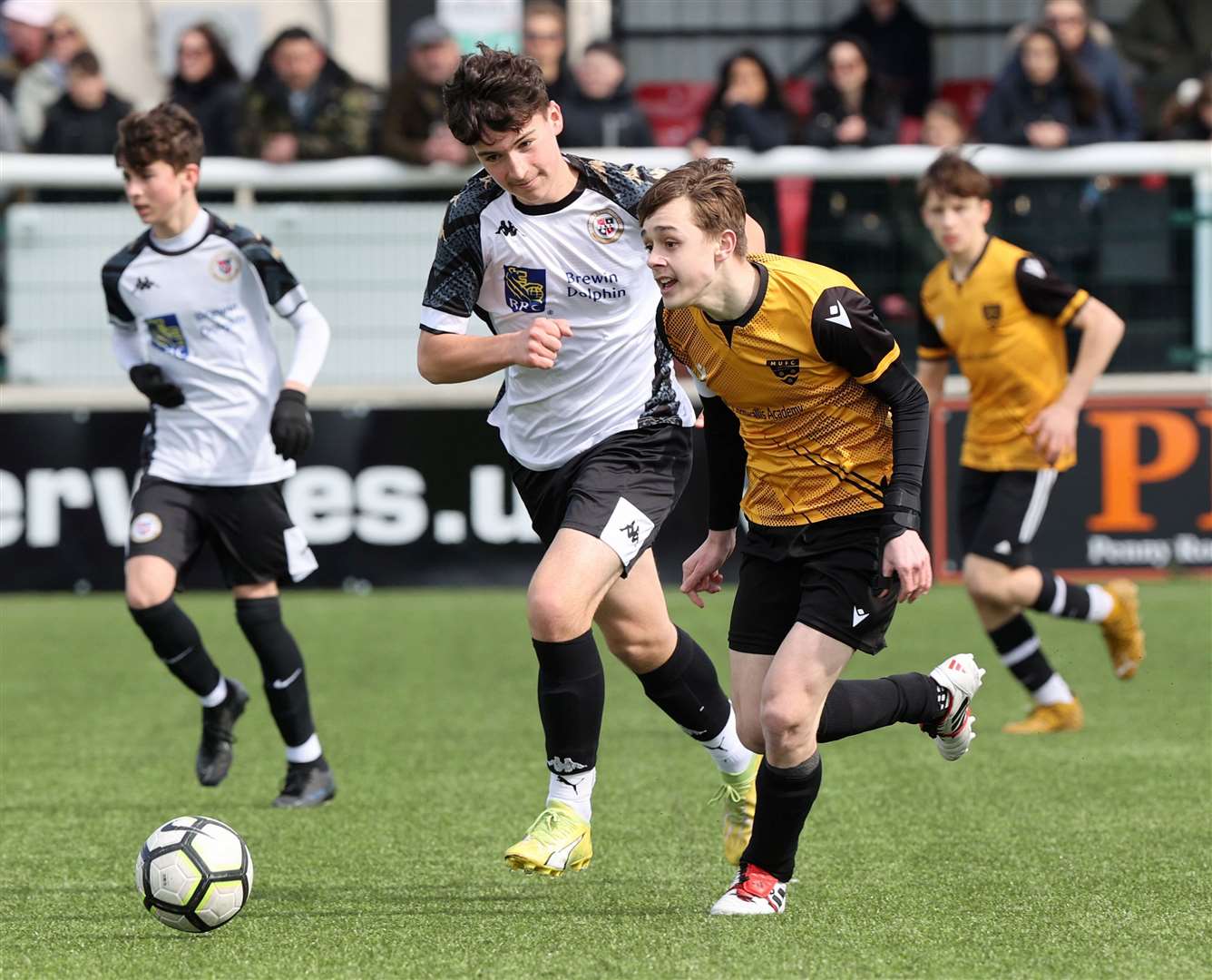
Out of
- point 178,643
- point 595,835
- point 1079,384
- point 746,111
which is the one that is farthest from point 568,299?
point 746,111

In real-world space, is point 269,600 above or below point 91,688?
above

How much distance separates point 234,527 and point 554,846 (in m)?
2.25

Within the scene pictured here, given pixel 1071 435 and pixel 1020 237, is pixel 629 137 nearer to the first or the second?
pixel 1020 237

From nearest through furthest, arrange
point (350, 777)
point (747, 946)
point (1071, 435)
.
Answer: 1. point (747, 946)
2. point (350, 777)
3. point (1071, 435)

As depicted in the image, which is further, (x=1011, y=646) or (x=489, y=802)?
(x=1011, y=646)

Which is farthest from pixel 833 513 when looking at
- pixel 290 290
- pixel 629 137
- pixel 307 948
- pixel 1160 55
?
pixel 1160 55

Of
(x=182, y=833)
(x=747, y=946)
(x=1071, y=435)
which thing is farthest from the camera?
(x=1071, y=435)

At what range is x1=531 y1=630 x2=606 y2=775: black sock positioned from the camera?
4.81m

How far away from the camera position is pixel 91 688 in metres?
8.62

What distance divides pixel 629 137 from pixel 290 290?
5.69 metres

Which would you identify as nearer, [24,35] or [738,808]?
[738,808]

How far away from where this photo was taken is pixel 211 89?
12.1m

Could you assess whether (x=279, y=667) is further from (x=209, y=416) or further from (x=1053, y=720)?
(x=1053, y=720)

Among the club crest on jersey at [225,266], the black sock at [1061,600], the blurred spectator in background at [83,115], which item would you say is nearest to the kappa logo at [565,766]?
the club crest on jersey at [225,266]
